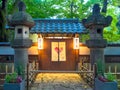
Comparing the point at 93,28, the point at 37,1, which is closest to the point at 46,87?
the point at 93,28

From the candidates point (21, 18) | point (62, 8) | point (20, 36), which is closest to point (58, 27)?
point (20, 36)

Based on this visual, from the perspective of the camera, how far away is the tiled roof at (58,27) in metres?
18.7

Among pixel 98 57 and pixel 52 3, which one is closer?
pixel 98 57

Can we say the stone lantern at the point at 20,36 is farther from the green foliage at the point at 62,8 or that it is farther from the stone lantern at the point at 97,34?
the green foliage at the point at 62,8

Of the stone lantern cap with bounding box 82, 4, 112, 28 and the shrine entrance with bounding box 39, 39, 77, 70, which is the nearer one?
the stone lantern cap with bounding box 82, 4, 112, 28

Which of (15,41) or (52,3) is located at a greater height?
(52,3)

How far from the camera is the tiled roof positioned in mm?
18741

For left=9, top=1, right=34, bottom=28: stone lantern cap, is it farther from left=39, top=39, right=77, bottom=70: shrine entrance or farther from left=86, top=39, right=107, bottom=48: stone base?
left=39, top=39, right=77, bottom=70: shrine entrance

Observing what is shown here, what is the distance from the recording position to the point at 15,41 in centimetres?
1345

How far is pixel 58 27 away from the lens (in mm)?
19609

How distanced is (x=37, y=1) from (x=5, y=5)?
26.2 ft

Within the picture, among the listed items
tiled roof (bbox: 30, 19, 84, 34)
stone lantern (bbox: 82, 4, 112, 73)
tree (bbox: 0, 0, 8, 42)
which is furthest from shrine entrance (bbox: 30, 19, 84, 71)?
stone lantern (bbox: 82, 4, 112, 73)

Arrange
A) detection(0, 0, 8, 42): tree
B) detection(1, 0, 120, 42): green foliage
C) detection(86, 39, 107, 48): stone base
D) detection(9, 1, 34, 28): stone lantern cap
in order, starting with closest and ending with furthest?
detection(9, 1, 34, 28): stone lantern cap < detection(86, 39, 107, 48): stone base < detection(0, 0, 8, 42): tree < detection(1, 0, 120, 42): green foliage

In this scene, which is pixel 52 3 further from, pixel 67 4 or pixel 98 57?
pixel 98 57
